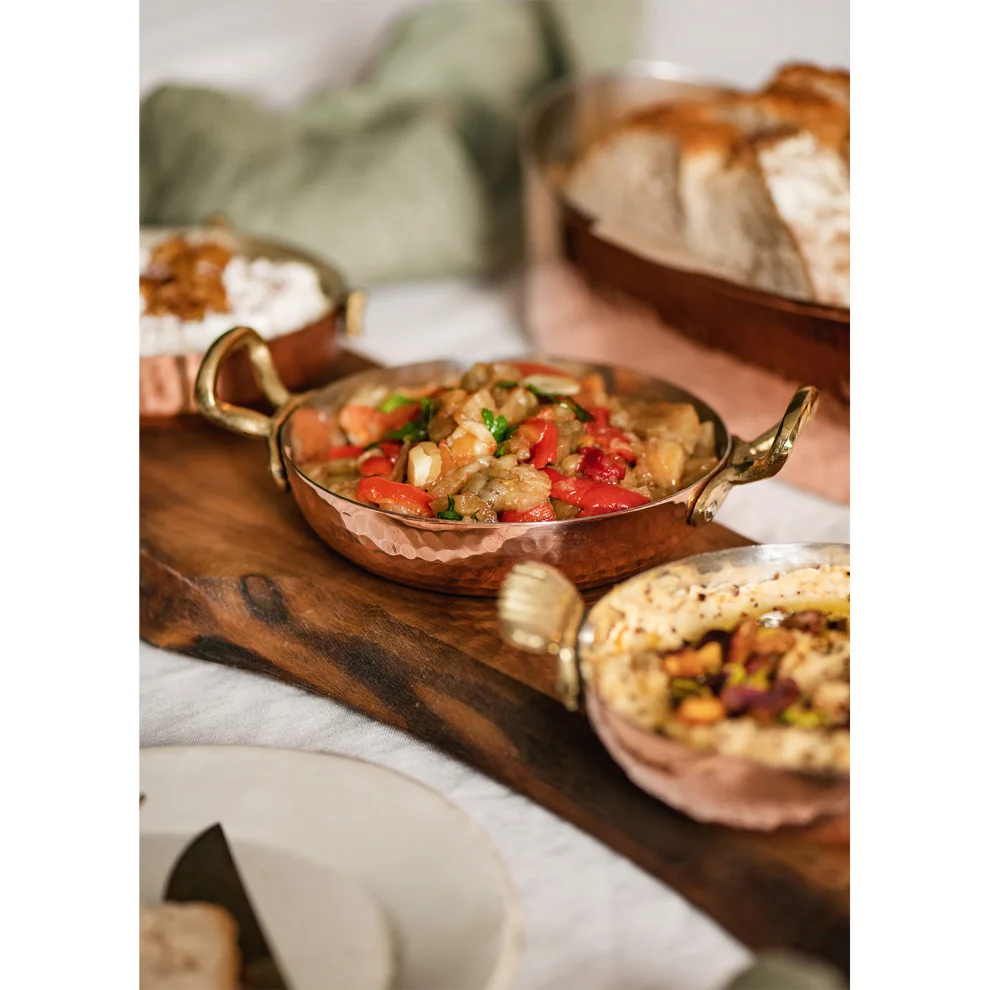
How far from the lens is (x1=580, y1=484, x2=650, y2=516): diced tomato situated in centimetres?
94

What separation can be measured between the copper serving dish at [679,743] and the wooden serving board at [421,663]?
0.03 meters

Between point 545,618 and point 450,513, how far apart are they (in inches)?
7.7

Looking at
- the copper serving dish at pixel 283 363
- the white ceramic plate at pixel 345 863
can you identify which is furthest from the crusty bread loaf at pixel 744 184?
the white ceramic plate at pixel 345 863

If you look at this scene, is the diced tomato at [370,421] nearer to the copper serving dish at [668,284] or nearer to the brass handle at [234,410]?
the brass handle at [234,410]

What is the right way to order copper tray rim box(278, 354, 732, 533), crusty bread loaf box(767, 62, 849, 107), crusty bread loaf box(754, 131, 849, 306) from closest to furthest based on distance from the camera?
1. copper tray rim box(278, 354, 732, 533)
2. crusty bread loaf box(754, 131, 849, 306)
3. crusty bread loaf box(767, 62, 849, 107)

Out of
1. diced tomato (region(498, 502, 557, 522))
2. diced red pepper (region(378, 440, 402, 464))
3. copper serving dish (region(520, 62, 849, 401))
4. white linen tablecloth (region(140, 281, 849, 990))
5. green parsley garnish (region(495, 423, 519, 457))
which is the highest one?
copper serving dish (region(520, 62, 849, 401))

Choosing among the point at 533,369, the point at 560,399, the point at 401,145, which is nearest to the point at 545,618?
the point at 560,399

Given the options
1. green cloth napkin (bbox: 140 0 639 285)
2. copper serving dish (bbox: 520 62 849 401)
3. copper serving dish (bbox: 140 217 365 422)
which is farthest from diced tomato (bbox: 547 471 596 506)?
green cloth napkin (bbox: 140 0 639 285)

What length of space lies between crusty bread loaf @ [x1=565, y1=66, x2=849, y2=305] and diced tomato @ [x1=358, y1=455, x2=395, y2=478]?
0.47 meters

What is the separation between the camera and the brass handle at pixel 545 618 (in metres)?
0.75

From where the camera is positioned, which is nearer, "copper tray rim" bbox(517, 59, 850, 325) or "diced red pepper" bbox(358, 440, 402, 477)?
"diced red pepper" bbox(358, 440, 402, 477)

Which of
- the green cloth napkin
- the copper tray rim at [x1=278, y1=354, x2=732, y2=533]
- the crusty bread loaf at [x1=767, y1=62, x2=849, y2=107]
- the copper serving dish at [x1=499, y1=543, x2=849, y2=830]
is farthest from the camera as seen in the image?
the green cloth napkin

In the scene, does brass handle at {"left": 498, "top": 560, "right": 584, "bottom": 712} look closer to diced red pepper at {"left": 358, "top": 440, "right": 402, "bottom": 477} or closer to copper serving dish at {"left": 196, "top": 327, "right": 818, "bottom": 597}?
copper serving dish at {"left": 196, "top": 327, "right": 818, "bottom": 597}
